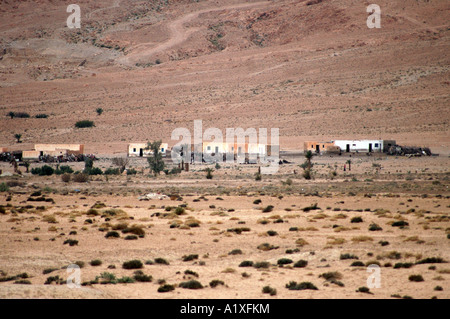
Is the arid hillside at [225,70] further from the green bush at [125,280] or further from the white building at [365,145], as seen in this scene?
the green bush at [125,280]

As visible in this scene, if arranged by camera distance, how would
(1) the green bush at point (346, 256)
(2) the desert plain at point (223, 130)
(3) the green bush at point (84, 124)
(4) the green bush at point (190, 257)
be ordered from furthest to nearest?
Answer: (3) the green bush at point (84, 124)
(4) the green bush at point (190, 257)
(1) the green bush at point (346, 256)
(2) the desert plain at point (223, 130)

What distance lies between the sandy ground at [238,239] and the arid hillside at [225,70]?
38.7 metres

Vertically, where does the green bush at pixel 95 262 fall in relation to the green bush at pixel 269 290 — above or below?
below

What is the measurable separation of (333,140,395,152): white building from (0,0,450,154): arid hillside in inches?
267

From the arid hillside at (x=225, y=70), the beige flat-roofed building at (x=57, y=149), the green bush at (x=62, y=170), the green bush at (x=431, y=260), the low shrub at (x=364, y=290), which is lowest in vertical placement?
the low shrub at (x=364, y=290)

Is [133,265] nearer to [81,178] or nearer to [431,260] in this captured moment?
[431,260]

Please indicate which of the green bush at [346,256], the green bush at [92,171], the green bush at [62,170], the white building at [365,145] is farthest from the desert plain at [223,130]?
the green bush at [62,170]

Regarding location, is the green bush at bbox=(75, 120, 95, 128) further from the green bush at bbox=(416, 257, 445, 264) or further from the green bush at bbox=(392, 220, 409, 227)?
the green bush at bbox=(416, 257, 445, 264)

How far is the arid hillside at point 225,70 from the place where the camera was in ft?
283

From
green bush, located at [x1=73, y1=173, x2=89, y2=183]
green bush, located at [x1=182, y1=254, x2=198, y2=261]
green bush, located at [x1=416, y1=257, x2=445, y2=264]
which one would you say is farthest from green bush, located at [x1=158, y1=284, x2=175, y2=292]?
green bush, located at [x1=73, y1=173, x2=89, y2=183]

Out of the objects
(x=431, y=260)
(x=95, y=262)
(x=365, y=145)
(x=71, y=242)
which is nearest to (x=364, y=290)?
(x=431, y=260)

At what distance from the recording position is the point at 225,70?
11762cm

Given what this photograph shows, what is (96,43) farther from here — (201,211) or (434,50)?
(201,211)

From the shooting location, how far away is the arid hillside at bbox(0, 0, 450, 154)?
283 feet
